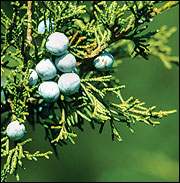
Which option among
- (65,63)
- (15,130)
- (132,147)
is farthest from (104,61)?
(132,147)

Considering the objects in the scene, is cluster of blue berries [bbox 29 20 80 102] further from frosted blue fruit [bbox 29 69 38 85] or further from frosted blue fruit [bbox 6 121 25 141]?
frosted blue fruit [bbox 6 121 25 141]

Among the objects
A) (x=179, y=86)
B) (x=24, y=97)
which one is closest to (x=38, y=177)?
(x=179, y=86)

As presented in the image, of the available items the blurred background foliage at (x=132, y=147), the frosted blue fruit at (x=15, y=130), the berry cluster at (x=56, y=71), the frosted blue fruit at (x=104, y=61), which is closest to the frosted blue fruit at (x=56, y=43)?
the berry cluster at (x=56, y=71)

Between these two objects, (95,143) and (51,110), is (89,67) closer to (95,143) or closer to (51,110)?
(51,110)

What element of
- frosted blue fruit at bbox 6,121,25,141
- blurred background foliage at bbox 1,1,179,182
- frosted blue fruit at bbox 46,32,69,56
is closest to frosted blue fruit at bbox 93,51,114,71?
frosted blue fruit at bbox 46,32,69,56

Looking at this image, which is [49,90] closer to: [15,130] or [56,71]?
[56,71]

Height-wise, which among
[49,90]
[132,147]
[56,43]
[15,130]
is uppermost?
[56,43]
